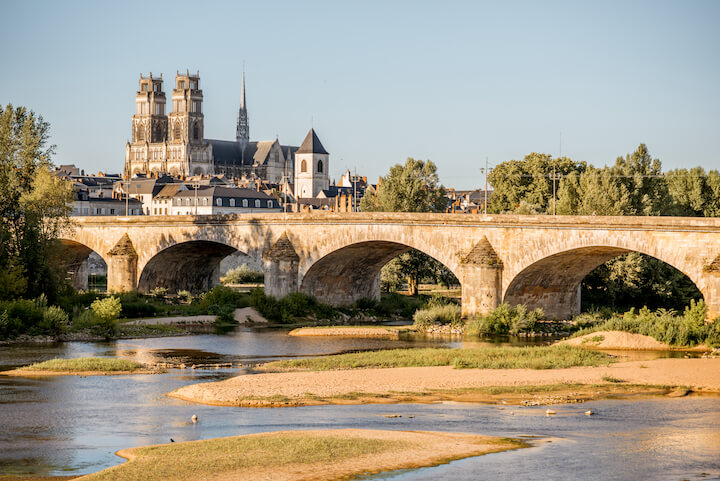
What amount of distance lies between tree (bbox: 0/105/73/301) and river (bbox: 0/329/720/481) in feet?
59.5

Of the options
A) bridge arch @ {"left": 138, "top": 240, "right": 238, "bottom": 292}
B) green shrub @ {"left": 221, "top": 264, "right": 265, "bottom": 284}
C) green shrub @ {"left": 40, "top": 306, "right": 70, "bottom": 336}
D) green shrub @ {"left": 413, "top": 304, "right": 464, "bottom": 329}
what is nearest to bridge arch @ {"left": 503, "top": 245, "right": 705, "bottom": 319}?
green shrub @ {"left": 413, "top": 304, "right": 464, "bottom": 329}

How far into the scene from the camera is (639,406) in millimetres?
29625

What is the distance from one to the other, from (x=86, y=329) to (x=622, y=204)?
33463mm

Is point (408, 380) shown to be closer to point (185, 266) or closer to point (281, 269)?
point (281, 269)

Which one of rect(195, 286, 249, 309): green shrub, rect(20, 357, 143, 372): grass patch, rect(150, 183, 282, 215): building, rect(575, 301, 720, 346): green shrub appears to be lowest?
rect(20, 357, 143, 372): grass patch

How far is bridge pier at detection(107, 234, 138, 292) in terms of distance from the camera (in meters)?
68.3

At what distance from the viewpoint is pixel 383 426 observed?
2648 cm

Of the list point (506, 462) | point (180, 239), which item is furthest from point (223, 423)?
point (180, 239)

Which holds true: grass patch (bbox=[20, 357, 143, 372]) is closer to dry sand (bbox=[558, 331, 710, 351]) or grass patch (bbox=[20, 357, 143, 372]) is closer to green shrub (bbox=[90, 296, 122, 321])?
green shrub (bbox=[90, 296, 122, 321])

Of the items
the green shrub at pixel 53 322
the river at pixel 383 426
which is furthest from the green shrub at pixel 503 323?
the green shrub at pixel 53 322

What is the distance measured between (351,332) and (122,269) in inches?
843

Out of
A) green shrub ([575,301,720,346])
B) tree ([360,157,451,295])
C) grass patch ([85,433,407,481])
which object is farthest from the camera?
tree ([360,157,451,295])

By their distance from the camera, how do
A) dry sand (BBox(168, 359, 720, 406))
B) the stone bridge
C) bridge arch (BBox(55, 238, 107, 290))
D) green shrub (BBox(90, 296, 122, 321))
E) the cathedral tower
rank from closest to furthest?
dry sand (BBox(168, 359, 720, 406)) < the stone bridge < green shrub (BBox(90, 296, 122, 321)) < bridge arch (BBox(55, 238, 107, 290)) < the cathedral tower

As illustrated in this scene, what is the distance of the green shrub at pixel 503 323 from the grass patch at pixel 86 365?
1822 centimetres
